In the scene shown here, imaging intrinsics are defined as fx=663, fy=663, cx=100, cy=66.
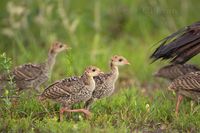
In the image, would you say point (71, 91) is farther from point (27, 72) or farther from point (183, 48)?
point (183, 48)

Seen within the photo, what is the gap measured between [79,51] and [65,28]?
0.47m

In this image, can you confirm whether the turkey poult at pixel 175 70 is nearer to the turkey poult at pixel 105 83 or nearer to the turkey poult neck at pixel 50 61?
the turkey poult at pixel 105 83

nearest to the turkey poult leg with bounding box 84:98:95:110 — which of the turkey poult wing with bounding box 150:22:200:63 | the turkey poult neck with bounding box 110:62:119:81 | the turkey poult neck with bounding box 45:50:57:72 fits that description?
the turkey poult neck with bounding box 110:62:119:81

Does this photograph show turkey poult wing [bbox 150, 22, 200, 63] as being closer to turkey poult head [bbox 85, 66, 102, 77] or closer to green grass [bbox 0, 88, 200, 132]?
green grass [bbox 0, 88, 200, 132]

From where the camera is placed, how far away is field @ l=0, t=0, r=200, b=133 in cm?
658

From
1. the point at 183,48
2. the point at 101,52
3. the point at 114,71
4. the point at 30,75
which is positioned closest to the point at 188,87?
the point at 183,48

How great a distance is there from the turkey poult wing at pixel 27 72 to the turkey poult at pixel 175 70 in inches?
61.1

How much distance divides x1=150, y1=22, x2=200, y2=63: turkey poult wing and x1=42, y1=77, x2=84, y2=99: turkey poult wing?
1046 mm

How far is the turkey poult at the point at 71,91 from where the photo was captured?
6.70m

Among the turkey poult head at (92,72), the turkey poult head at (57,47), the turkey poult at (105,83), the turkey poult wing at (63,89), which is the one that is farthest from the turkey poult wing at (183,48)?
the turkey poult head at (57,47)

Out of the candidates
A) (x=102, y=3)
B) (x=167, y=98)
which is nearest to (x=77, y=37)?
(x=102, y=3)

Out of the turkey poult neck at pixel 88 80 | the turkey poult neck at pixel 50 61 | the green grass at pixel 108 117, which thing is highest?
the turkey poult neck at pixel 50 61

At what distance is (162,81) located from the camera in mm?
9445

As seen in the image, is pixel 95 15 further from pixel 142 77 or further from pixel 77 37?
pixel 142 77
